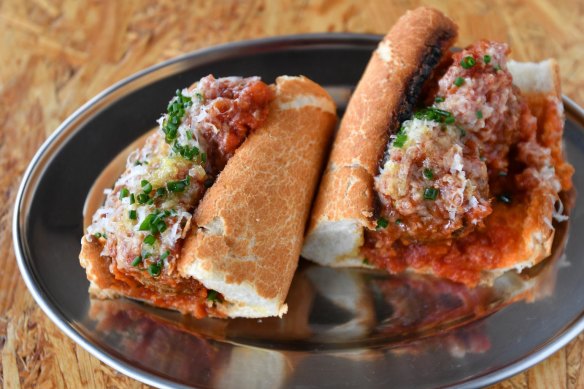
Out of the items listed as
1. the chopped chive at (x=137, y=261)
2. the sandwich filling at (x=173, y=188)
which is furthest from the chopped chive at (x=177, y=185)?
the chopped chive at (x=137, y=261)

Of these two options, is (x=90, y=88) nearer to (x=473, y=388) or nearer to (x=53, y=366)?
(x=53, y=366)

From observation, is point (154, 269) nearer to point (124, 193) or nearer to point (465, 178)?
point (124, 193)

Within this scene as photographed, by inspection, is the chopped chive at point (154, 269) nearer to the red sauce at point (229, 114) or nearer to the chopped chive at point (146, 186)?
the chopped chive at point (146, 186)

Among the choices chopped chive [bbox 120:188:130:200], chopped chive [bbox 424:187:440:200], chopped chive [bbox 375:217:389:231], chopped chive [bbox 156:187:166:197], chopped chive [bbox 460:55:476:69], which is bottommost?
chopped chive [bbox 375:217:389:231]

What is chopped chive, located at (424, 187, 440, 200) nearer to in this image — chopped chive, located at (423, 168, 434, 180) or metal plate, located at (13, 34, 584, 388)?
chopped chive, located at (423, 168, 434, 180)

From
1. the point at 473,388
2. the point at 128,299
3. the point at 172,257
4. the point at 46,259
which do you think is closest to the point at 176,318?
the point at 128,299

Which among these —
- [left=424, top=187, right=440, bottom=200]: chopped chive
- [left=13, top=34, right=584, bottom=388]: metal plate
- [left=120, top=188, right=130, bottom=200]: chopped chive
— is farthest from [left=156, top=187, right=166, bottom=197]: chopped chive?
[left=424, top=187, right=440, bottom=200]: chopped chive
